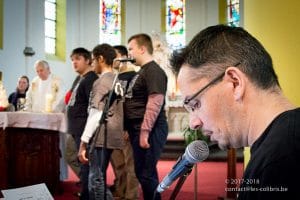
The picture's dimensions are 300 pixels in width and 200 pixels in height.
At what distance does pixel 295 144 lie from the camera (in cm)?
86

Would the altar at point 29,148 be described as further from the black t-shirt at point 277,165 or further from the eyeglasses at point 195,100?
the black t-shirt at point 277,165

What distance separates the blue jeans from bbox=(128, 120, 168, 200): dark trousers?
27 centimetres

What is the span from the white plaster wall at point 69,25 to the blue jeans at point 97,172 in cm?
653

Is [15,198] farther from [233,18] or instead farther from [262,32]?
[233,18]

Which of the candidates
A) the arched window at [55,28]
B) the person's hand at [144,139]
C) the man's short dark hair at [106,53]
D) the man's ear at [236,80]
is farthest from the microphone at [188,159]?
the arched window at [55,28]

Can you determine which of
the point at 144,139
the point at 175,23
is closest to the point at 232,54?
the point at 144,139

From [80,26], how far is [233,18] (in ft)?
15.4

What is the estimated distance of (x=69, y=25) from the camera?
12172 millimetres

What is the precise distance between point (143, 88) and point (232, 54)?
2.44 m

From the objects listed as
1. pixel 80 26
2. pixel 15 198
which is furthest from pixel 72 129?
pixel 80 26

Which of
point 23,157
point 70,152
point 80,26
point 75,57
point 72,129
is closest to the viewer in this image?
point 72,129

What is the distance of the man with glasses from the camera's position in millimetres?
942

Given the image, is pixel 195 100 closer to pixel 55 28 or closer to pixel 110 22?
pixel 55 28

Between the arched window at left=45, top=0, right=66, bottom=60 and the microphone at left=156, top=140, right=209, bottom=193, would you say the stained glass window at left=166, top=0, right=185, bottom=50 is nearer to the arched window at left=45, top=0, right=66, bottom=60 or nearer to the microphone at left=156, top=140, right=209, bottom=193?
the arched window at left=45, top=0, right=66, bottom=60
